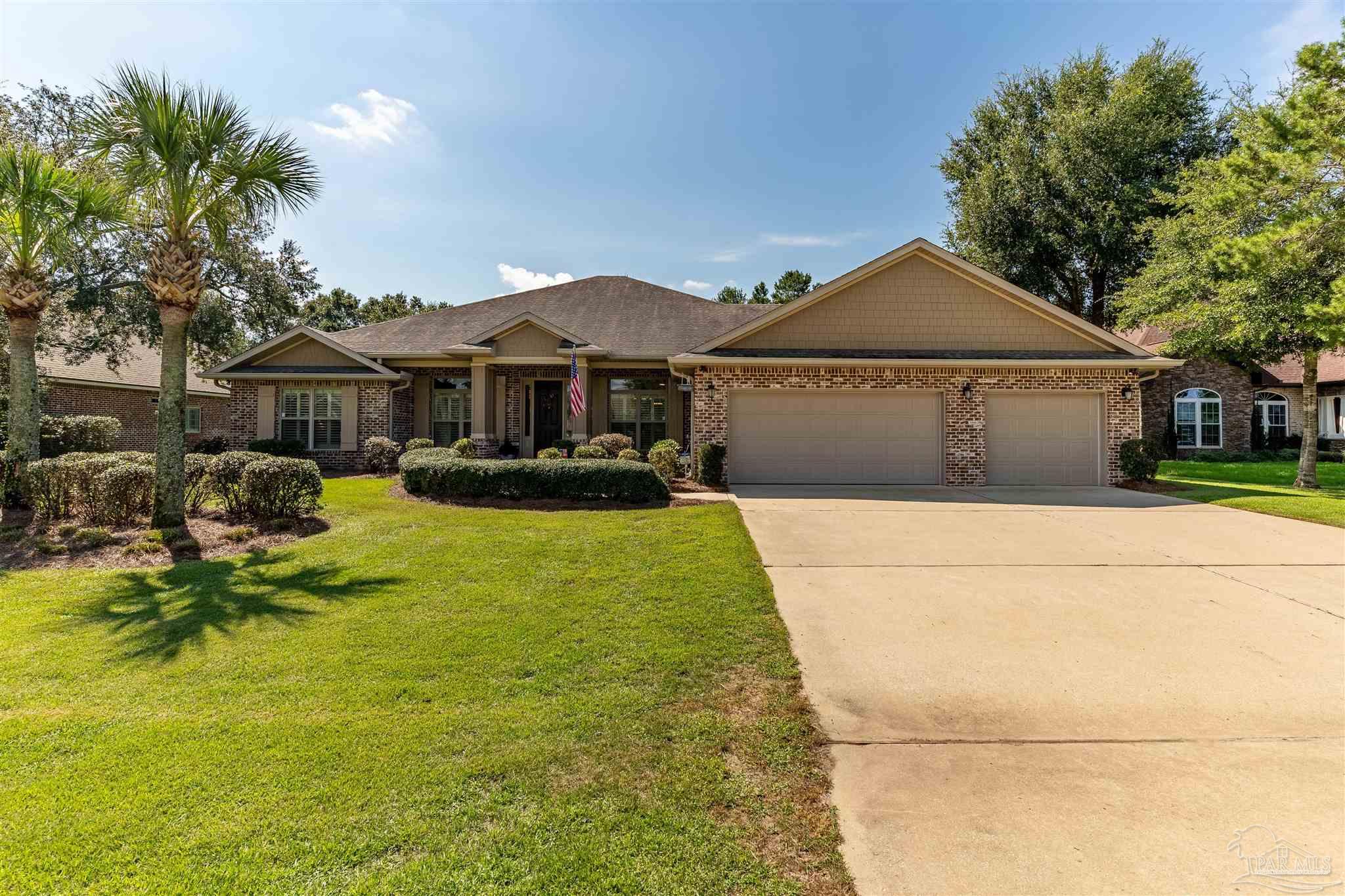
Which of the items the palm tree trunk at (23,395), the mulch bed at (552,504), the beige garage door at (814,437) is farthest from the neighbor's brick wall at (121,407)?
the beige garage door at (814,437)

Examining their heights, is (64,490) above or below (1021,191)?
below

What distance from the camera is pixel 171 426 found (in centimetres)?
755

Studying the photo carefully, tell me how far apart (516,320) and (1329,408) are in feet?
107

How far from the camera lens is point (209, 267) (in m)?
20.0

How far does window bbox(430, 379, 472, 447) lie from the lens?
56.0 ft

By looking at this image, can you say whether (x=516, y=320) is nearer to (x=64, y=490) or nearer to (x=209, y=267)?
(x=64, y=490)

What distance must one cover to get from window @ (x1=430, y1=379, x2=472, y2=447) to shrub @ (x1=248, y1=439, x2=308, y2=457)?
3.52 metres

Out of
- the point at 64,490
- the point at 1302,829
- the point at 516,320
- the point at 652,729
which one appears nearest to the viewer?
the point at 1302,829

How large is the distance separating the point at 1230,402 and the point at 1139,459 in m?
15.3

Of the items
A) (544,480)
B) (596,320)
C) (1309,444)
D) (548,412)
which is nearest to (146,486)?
(544,480)

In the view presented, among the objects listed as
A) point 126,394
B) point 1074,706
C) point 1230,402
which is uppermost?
point 126,394

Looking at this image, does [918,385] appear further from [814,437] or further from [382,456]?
[382,456]

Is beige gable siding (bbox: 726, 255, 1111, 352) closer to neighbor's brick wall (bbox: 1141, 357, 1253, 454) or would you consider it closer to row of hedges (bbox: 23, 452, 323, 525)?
row of hedges (bbox: 23, 452, 323, 525)

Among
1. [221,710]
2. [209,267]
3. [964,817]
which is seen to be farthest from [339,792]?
[209,267]
